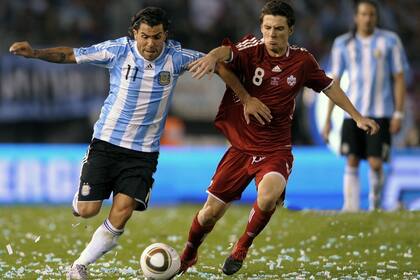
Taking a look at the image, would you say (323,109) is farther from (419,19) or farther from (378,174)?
(419,19)

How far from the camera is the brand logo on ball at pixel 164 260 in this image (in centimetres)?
771

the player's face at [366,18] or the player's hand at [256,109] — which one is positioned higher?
the player's face at [366,18]

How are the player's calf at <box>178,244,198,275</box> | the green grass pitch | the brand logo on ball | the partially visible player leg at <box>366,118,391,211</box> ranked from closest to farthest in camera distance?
the brand logo on ball → the player's calf at <box>178,244,198,275</box> → the green grass pitch → the partially visible player leg at <box>366,118,391,211</box>

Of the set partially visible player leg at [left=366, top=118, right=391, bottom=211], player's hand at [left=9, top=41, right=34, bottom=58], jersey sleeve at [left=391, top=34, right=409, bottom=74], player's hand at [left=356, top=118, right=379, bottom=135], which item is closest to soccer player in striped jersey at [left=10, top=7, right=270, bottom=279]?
player's hand at [left=9, top=41, right=34, bottom=58]

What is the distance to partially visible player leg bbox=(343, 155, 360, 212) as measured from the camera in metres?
12.2

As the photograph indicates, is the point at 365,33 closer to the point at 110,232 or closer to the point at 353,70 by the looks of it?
the point at 353,70

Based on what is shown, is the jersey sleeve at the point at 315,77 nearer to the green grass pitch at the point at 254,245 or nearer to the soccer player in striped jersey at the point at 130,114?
the soccer player in striped jersey at the point at 130,114

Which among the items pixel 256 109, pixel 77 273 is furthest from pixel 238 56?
pixel 77 273

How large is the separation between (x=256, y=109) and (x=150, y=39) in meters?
1.01

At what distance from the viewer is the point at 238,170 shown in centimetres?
851

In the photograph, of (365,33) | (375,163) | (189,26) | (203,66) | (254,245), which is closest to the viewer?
(203,66)

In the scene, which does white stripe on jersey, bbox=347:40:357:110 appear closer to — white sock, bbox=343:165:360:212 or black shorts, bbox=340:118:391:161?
black shorts, bbox=340:118:391:161

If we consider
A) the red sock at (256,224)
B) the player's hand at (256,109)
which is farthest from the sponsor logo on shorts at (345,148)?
the red sock at (256,224)

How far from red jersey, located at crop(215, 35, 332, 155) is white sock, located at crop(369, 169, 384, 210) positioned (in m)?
3.94
